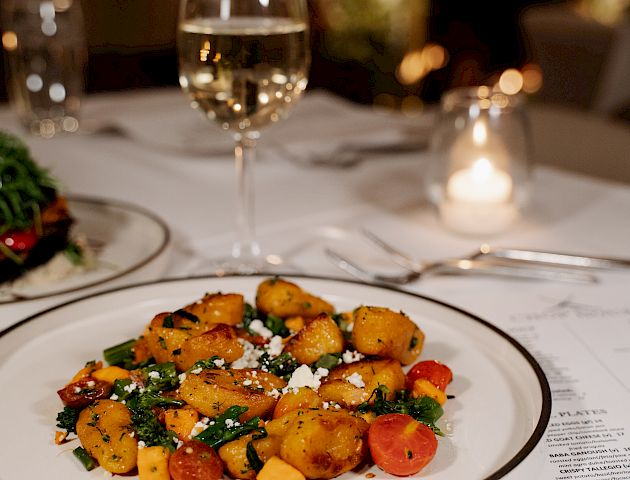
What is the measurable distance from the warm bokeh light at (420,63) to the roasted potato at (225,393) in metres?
5.65

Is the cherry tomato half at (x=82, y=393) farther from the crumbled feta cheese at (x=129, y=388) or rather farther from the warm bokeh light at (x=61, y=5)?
the warm bokeh light at (x=61, y=5)

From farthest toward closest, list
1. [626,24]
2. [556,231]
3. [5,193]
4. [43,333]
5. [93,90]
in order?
[626,24] → [93,90] → [556,231] → [5,193] → [43,333]

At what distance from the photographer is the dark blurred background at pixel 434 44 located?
507 centimetres

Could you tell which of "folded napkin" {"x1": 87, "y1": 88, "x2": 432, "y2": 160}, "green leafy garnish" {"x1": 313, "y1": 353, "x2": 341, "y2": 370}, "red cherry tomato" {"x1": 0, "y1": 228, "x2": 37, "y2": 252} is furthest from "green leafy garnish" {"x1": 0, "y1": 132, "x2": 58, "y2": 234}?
"folded napkin" {"x1": 87, "y1": 88, "x2": 432, "y2": 160}

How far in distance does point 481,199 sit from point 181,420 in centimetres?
95

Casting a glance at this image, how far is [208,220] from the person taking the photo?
66.6 inches

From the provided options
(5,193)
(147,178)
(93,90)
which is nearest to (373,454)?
(5,193)

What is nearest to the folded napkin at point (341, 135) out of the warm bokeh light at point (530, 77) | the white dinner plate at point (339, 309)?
the white dinner plate at point (339, 309)

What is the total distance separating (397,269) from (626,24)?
456cm

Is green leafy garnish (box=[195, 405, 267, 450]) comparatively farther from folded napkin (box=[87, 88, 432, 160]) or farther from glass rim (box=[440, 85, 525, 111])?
folded napkin (box=[87, 88, 432, 160])

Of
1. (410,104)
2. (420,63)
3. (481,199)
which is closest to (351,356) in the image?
(481,199)

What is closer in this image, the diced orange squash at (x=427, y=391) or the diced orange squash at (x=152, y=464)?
the diced orange squash at (x=152, y=464)

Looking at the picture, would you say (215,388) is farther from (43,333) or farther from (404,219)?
(404,219)

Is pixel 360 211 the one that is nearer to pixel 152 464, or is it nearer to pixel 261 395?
pixel 261 395
